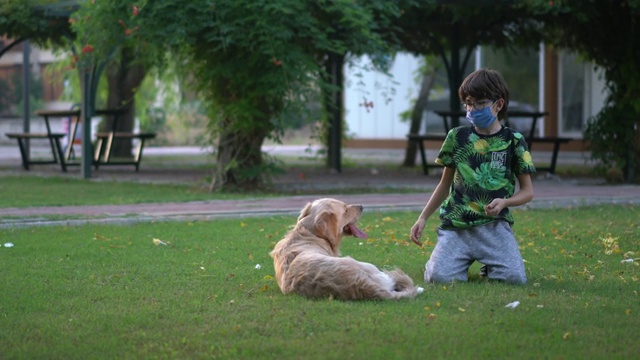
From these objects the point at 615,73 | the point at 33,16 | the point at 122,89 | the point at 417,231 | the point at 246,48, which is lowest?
the point at 417,231

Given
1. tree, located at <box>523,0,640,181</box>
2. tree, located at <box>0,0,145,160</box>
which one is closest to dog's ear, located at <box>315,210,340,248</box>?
tree, located at <box>0,0,145,160</box>

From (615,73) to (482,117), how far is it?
11095mm

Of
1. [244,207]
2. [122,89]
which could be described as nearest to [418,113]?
[122,89]

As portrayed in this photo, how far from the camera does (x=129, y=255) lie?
862 centimetres

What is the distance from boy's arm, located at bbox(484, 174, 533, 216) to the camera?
6781mm

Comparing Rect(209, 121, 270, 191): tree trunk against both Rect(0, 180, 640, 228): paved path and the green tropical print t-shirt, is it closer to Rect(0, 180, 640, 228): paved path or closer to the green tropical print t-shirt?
Rect(0, 180, 640, 228): paved path

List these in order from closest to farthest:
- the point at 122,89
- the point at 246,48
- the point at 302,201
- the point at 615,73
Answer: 1. the point at 246,48
2. the point at 302,201
3. the point at 615,73
4. the point at 122,89

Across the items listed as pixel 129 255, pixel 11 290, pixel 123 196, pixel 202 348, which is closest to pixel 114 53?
pixel 123 196

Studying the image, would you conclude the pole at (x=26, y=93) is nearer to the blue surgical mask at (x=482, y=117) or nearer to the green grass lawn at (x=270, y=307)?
the green grass lawn at (x=270, y=307)

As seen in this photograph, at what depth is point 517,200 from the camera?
697 cm

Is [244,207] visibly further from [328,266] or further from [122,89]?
[122,89]

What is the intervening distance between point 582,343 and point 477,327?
616 mm

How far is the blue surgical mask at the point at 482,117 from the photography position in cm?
702

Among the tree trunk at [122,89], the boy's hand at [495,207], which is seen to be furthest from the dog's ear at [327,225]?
the tree trunk at [122,89]
